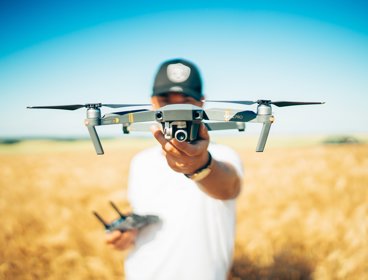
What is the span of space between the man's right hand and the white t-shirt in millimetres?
107

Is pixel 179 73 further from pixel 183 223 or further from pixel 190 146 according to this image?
pixel 183 223

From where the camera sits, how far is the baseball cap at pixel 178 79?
7.04 ft

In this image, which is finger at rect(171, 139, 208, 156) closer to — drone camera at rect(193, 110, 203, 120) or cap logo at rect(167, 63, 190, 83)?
drone camera at rect(193, 110, 203, 120)

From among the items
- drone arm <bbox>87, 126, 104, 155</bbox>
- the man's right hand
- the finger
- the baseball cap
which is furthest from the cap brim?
the man's right hand

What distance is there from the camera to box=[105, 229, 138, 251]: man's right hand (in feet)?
9.71

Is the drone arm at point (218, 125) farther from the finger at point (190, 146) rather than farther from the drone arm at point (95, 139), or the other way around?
the drone arm at point (95, 139)

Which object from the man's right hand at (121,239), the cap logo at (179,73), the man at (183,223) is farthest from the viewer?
the man's right hand at (121,239)

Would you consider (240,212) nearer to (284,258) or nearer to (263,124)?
(284,258)

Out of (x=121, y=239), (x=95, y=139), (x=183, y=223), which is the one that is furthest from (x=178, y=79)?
(x=121, y=239)

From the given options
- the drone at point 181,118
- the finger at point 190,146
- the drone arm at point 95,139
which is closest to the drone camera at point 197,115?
the drone at point 181,118

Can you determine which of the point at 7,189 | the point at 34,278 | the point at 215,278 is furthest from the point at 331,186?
the point at 7,189

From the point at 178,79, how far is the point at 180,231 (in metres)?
1.50

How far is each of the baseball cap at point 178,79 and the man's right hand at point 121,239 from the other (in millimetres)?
1590

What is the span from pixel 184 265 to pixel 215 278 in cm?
34
